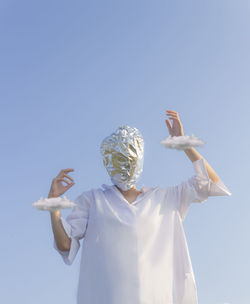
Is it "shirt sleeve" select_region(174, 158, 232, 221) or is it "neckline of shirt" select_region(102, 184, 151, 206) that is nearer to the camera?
"shirt sleeve" select_region(174, 158, 232, 221)

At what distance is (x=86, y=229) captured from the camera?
6691 mm

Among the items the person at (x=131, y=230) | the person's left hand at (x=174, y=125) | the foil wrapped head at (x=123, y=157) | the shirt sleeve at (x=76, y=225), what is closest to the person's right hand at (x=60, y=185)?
the person at (x=131, y=230)

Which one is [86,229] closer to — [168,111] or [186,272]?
[186,272]

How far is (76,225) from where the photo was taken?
660 centimetres

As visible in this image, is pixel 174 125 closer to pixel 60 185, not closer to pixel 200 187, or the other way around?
pixel 200 187

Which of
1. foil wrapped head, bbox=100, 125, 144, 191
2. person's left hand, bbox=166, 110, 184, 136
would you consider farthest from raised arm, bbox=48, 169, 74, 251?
person's left hand, bbox=166, 110, 184, 136

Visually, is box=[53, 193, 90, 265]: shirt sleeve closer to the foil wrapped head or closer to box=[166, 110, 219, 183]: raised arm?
the foil wrapped head

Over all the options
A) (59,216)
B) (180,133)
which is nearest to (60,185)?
(59,216)

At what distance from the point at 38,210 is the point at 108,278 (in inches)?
45.0

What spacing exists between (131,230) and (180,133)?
1356 mm

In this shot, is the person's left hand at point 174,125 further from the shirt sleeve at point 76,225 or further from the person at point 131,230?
the shirt sleeve at point 76,225

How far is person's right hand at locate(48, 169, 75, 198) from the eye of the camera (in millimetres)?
6352

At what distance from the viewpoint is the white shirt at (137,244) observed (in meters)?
6.20

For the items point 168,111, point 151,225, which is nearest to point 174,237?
point 151,225
